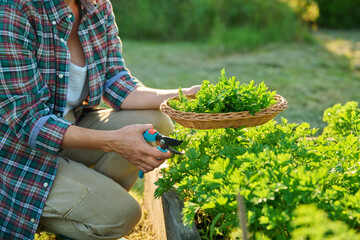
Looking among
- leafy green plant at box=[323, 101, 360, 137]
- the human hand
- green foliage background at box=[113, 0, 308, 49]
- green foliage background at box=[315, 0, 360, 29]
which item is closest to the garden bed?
the human hand

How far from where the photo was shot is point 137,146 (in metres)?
1.97

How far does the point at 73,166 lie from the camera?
220cm

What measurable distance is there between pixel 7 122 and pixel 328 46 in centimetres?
713

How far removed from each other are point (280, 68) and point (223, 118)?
180 inches

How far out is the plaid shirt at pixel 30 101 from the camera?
1938mm

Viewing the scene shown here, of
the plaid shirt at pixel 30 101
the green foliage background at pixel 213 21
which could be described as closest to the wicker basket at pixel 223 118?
the plaid shirt at pixel 30 101

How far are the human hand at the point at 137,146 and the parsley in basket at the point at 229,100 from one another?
0.21m

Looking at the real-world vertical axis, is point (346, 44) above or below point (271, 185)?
below

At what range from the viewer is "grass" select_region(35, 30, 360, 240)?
482 cm

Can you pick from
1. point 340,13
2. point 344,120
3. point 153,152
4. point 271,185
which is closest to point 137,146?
point 153,152

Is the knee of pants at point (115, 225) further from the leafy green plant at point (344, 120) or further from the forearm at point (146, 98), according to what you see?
the leafy green plant at point (344, 120)

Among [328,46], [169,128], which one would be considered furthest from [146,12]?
[169,128]

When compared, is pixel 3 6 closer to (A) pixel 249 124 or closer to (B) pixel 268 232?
(A) pixel 249 124

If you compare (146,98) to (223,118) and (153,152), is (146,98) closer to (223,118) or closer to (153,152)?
(153,152)
